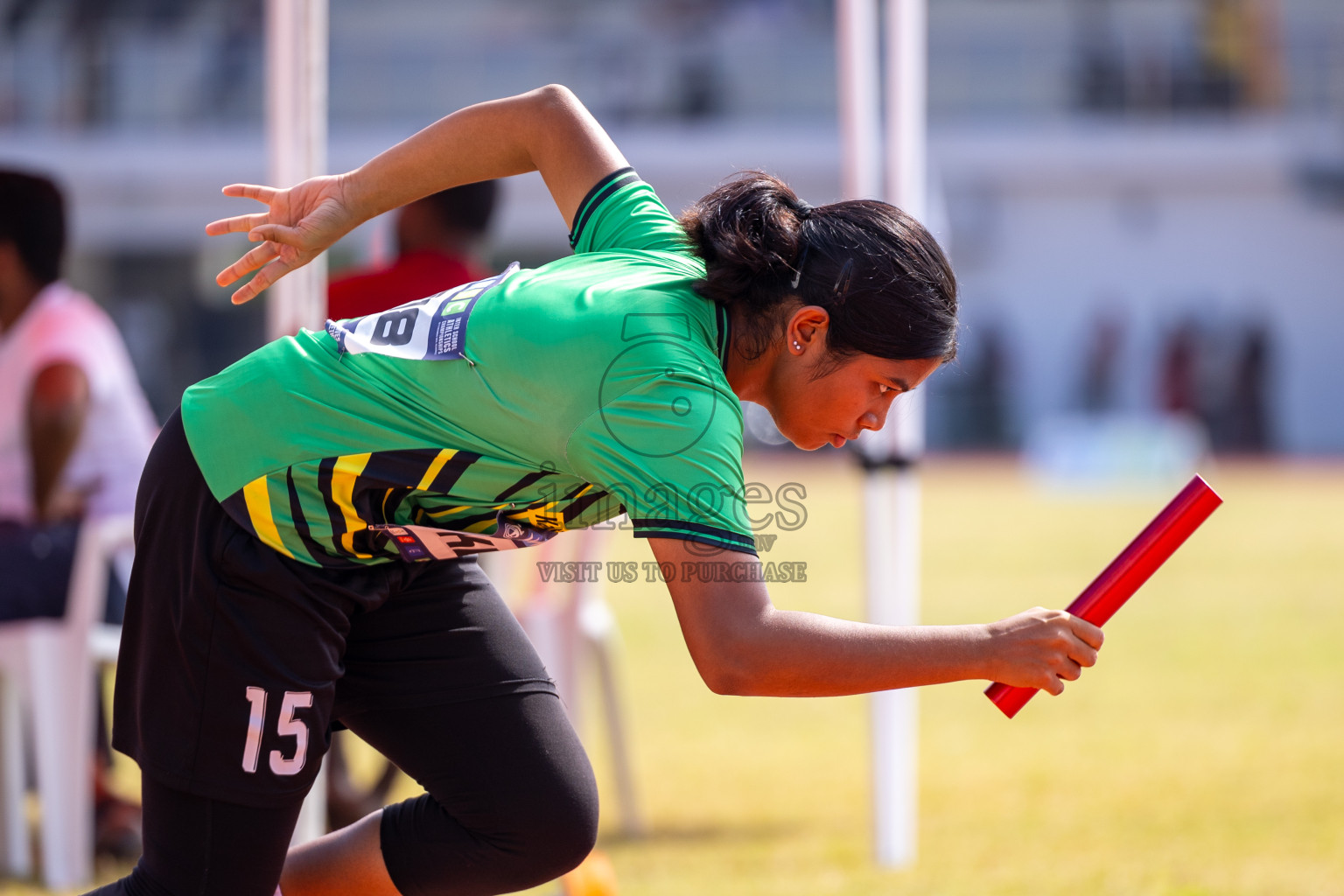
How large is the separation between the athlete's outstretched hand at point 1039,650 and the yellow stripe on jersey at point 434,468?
2.49ft

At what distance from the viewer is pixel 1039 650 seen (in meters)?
1.83

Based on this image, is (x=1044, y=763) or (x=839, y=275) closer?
(x=839, y=275)

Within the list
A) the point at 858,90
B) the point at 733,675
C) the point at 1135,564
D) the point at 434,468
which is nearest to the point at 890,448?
the point at 858,90

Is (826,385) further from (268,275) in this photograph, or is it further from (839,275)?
(268,275)

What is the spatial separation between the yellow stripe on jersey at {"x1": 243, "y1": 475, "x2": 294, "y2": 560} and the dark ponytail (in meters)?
0.67

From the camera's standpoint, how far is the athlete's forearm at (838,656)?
1.72 meters

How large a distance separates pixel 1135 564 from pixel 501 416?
92 cm

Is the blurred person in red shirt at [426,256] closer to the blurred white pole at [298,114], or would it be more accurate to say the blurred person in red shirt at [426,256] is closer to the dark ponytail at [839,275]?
the blurred white pole at [298,114]

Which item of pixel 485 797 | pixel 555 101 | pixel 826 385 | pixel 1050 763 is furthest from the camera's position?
pixel 1050 763

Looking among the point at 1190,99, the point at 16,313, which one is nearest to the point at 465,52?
the point at 1190,99

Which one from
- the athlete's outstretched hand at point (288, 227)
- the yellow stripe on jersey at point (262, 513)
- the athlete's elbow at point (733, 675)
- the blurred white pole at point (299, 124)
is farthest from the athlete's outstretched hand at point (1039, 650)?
the blurred white pole at point (299, 124)

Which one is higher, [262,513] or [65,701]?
[262,513]

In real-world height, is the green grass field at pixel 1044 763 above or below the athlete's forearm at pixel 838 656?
below

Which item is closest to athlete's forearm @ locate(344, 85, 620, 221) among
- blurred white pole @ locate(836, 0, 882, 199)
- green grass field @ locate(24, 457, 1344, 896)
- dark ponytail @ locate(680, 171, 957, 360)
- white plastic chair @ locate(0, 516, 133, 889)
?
dark ponytail @ locate(680, 171, 957, 360)
